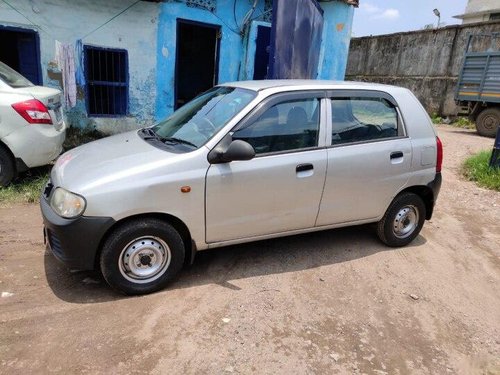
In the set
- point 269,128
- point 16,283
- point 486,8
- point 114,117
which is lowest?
point 16,283

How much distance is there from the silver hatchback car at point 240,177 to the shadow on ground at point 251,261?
0.24m

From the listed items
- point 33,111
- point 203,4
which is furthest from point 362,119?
point 203,4

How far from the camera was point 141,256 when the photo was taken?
125 inches

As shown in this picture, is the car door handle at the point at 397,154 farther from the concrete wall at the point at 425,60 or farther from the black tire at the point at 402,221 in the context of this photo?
the concrete wall at the point at 425,60

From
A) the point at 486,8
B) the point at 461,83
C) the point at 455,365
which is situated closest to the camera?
the point at 455,365

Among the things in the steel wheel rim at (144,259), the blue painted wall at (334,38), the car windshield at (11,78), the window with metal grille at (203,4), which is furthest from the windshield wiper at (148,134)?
the blue painted wall at (334,38)

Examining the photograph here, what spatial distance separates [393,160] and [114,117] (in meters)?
6.09

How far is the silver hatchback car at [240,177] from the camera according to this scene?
3.03 meters

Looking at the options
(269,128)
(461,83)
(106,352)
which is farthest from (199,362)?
(461,83)

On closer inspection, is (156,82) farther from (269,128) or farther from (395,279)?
(395,279)

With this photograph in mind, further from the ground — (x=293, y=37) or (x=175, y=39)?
(x=293, y=37)

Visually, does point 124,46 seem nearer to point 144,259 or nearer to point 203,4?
point 203,4

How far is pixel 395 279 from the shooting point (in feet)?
12.6

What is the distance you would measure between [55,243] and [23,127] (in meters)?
2.55
